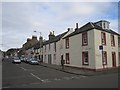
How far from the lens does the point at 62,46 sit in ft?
113

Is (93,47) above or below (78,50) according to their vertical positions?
above

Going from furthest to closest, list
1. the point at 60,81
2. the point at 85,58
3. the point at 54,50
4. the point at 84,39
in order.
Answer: the point at 54,50
the point at 84,39
the point at 85,58
the point at 60,81

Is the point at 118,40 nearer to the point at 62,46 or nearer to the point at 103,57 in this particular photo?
the point at 103,57

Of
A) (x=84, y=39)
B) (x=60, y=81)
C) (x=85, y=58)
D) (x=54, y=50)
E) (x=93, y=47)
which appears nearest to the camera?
(x=60, y=81)

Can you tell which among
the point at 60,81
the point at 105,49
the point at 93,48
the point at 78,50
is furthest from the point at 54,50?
the point at 60,81

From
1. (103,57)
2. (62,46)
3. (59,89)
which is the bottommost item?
(59,89)

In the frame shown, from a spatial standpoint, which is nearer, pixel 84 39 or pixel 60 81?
pixel 60 81

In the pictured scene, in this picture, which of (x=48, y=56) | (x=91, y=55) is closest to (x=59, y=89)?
(x=91, y=55)

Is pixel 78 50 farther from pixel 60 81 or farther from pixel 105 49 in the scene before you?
pixel 60 81

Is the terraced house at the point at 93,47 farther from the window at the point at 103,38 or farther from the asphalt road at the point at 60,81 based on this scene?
the asphalt road at the point at 60,81

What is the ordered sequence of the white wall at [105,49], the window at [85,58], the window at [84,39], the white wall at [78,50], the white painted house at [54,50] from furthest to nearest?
the white painted house at [54,50], the window at [84,39], the window at [85,58], the white wall at [78,50], the white wall at [105,49]

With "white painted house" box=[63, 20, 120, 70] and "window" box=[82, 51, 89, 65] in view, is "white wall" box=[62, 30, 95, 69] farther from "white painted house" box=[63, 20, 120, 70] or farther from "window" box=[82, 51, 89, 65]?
"window" box=[82, 51, 89, 65]

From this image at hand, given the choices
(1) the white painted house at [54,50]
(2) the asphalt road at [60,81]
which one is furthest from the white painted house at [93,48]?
(2) the asphalt road at [60,81]

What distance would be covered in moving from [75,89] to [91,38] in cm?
1514
